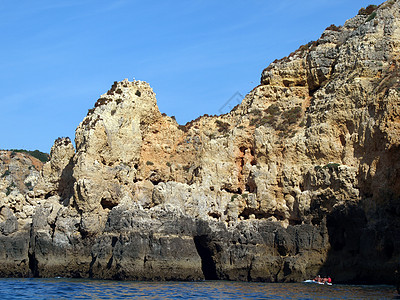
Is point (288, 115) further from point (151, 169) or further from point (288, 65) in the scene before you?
point (151, 169)

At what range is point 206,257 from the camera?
46.8 meters

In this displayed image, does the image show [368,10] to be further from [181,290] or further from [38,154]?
[38,154]

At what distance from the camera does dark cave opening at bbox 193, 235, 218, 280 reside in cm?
4602

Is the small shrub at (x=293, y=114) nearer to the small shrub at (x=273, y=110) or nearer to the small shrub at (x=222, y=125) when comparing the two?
the small shrub at (x=273, y=110)

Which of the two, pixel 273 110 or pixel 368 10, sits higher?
pixel 368 10

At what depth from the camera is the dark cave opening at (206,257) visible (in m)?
46.0

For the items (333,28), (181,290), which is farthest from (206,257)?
(333,28)

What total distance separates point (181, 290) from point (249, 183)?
12.2m

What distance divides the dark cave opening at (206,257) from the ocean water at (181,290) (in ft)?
8.08

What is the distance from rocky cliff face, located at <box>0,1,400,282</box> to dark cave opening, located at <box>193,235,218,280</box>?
4.6 inches

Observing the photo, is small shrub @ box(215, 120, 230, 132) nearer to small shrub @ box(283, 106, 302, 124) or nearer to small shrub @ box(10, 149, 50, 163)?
small shrub @ box(283, 106, 302, 124)

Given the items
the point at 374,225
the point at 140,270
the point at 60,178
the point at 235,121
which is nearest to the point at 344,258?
the point at 374,225

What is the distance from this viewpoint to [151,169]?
170 feet

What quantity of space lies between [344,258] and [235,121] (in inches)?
618
